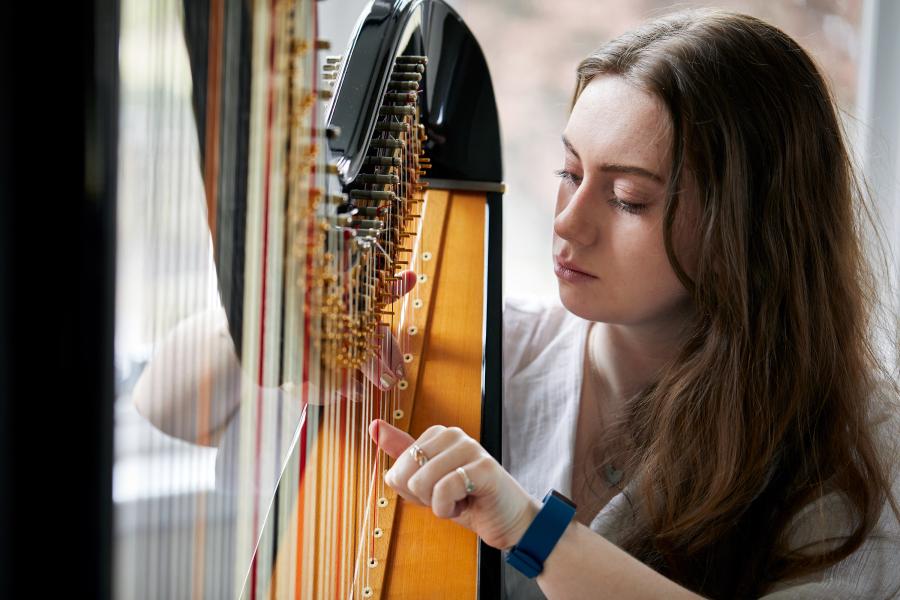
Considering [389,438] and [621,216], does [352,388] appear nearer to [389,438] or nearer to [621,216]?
[389,438]

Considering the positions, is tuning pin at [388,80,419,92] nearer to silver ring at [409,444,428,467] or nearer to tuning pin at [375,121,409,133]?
tuning pin at [375,121,409,133]

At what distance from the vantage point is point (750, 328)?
1.17 meters

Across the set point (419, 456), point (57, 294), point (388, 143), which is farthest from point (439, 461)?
point (57, 294)

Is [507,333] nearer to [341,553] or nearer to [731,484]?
[731,484]

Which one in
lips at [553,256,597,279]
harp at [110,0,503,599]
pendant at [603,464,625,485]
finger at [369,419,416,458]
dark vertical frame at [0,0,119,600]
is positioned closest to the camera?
dark vertical frame at [0,0,119,600]

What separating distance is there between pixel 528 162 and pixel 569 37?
29cm

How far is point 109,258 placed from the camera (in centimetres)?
33

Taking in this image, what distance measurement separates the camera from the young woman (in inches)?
42.8

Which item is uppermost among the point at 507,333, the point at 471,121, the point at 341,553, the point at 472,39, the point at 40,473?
the point at 472,39

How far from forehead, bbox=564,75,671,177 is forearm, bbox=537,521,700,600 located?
17.6 inches

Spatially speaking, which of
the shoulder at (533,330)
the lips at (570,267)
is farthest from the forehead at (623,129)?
the shoulder at (533,330)

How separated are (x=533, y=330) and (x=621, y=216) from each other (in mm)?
366

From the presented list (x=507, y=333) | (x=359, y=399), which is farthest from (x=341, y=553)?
(x=507, y=333)

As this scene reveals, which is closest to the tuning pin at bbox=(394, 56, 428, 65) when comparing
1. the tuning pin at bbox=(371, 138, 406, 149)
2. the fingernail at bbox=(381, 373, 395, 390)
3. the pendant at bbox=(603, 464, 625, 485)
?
the tuning pin at bbox=(371, 138, 406, 149)
